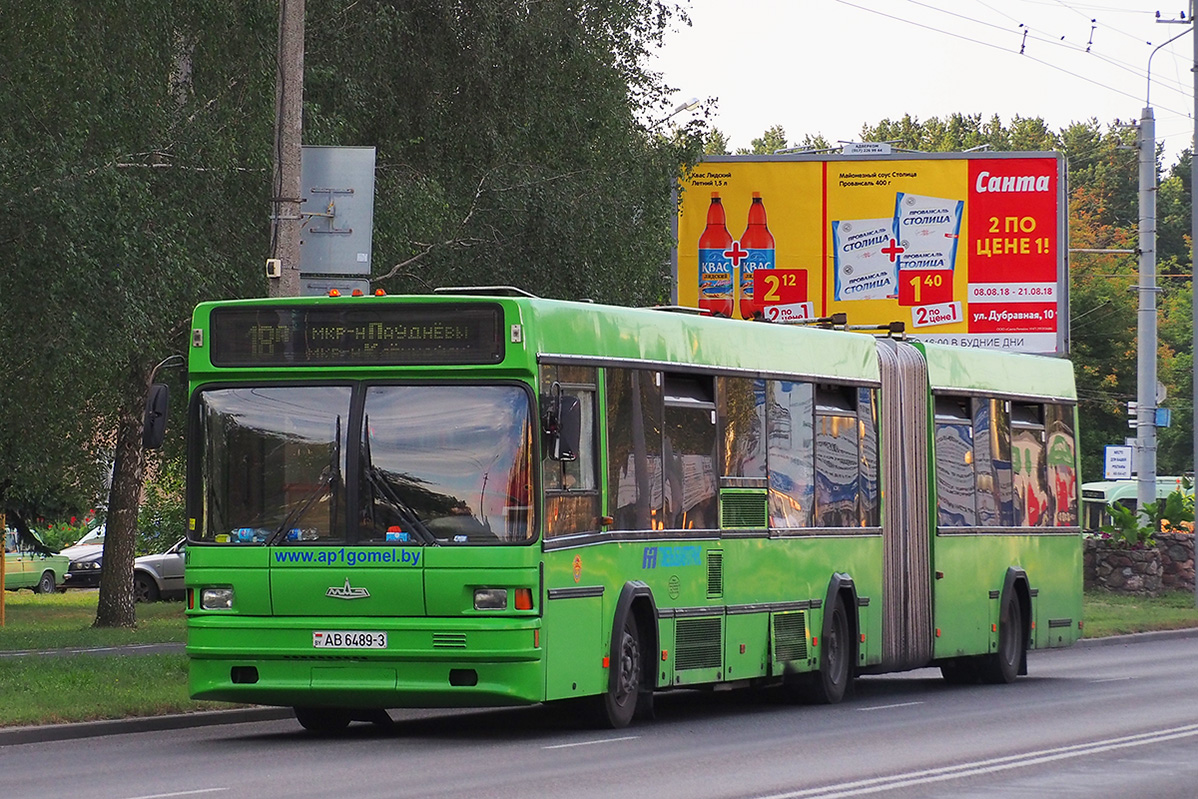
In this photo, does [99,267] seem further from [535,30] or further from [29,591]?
[29,591]

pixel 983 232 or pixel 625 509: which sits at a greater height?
pixel 983 232

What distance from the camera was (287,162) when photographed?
1955cm

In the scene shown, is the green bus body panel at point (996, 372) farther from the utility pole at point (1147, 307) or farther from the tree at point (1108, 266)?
the tree at point (1108, 266)

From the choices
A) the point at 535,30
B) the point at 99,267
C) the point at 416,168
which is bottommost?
the point at 99,267

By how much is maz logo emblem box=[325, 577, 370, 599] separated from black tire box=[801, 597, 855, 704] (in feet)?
18.0

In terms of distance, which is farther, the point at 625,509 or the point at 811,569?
the point at 811,569

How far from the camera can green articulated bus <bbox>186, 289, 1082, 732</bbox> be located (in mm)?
14766

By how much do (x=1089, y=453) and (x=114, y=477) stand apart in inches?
2106

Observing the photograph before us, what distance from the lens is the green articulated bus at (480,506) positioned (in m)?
14.8

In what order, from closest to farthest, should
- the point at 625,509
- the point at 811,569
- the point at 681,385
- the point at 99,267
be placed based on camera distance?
the point at 625,509
the point at 681,385
the point at 811,569
the point at 99,267

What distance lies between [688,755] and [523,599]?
1435mm

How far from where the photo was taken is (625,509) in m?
16.1

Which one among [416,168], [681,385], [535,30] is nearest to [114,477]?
[416,168]

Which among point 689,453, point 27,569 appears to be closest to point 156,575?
point 27,569
